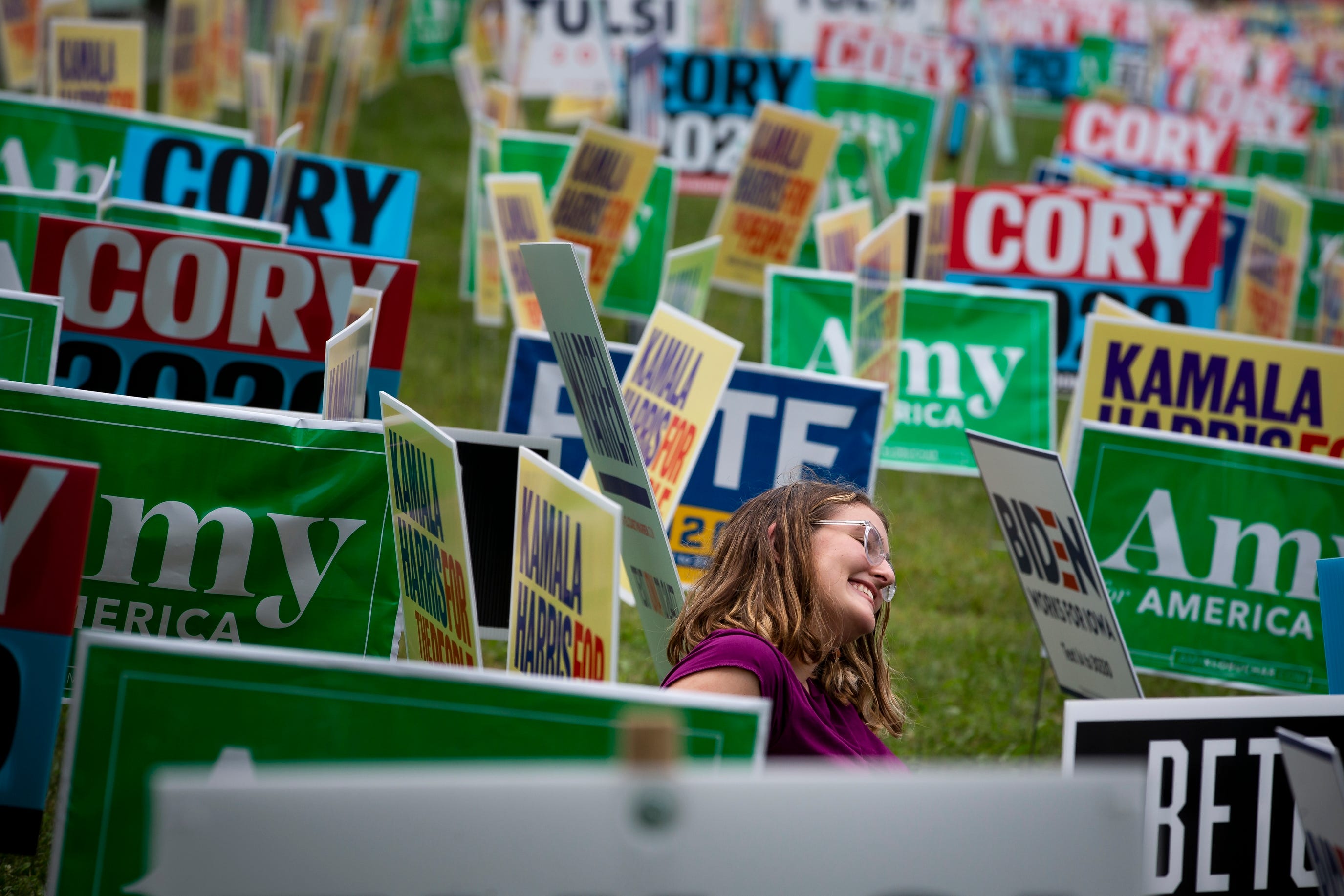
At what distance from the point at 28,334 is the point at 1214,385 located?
4393 millimetres

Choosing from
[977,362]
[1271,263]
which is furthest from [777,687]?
[1271,263]

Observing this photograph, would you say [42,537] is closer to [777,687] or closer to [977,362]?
[777,687]

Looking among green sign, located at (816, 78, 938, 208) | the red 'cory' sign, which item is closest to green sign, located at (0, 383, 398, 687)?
green sign, located at (816, 78, 938, 208)

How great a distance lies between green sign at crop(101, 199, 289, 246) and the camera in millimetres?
5043

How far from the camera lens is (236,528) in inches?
137

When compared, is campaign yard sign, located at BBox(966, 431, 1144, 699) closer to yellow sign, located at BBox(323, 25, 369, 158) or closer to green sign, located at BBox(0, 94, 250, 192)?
green sign, located at BBox(0, 94, 250, 192)

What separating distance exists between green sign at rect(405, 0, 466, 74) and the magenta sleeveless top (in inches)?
616

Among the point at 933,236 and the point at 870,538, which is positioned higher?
the point at 933,236

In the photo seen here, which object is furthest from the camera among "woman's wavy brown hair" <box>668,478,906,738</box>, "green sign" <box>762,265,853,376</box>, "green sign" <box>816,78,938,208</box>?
"green sign" <box>816,78,938,208</box>

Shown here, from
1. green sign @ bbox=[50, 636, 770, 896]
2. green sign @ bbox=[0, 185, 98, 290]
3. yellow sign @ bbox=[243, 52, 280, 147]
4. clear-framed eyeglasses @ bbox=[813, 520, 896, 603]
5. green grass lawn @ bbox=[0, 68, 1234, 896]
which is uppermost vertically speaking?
yellow sign @ bbox=[243, 52, 280, 147]

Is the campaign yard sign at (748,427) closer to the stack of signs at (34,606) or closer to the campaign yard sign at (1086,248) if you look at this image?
the stack of signs at (34,606)

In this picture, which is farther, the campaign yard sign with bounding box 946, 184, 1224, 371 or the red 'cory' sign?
the red 'cory' sign

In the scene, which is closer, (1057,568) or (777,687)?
(777,687)

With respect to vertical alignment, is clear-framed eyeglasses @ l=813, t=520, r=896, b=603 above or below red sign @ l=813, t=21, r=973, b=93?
below
